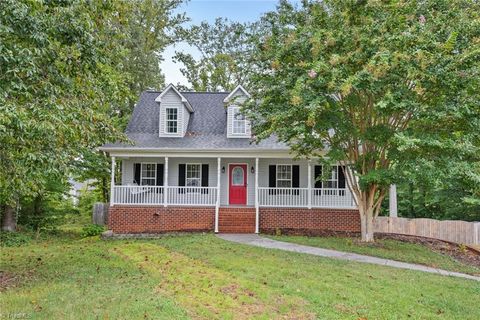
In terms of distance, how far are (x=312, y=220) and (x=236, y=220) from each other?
9.78ft

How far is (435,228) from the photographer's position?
14.4 metres

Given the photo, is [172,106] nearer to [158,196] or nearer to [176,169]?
[176,169]

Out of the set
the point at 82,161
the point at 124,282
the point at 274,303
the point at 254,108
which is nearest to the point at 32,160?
the point at 124,282

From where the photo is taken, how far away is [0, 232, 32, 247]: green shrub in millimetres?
12742

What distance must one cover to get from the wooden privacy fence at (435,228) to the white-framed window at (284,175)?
13.1ft

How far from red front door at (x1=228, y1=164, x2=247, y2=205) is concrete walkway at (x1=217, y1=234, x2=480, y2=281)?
9.09 feet

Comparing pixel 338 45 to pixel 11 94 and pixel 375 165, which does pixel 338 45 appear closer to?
pixel 375 165

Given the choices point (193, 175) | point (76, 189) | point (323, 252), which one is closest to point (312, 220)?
point (323, 252)

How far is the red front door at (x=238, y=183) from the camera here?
16922 mm

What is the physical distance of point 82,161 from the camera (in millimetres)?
17281

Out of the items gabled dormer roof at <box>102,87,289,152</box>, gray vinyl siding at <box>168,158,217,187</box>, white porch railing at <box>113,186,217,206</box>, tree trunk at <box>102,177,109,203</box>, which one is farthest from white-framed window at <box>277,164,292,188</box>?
tree trunk at <box>102,177,109,203</box>

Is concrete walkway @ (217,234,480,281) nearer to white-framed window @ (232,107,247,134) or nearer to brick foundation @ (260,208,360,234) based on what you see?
brick foundation @ (260,208,360,234)

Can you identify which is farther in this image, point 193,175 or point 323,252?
point 193,175

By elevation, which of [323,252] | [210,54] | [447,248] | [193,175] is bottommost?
[447,248]
